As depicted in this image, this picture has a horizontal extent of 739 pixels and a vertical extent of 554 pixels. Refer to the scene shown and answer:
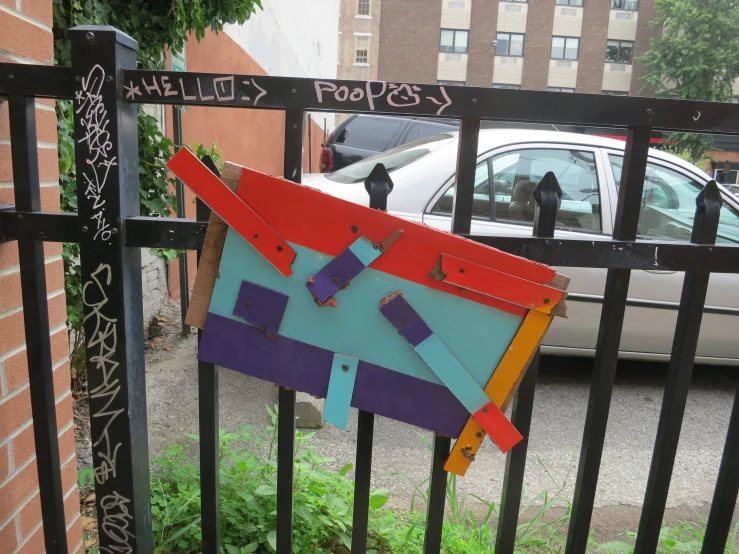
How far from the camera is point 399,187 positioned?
12.4ft

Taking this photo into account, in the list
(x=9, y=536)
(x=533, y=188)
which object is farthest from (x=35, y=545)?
(x=533, y=188)

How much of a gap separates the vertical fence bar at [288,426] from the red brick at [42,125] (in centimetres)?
67

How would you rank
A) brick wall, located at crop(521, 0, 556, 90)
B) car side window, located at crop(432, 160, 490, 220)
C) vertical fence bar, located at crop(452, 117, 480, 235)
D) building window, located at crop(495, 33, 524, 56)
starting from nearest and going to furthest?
vertical fence bar, located at crop(452, 117, 480, 235)
car side window, located at crop(432, 160, 490, 220)
brick wall, located at crop(521, 0, 556, 90)
building window, located at crop(495, 33, 524, 56)

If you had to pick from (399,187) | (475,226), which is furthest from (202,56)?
(475,226)

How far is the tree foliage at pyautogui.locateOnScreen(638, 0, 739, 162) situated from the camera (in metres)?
33.8

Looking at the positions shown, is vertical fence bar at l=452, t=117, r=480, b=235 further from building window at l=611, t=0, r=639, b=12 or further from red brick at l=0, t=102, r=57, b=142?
building window at l=611, t=0, r=639, b=12

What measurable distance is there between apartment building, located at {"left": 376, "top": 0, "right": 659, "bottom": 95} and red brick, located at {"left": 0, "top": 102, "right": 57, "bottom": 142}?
115 ft

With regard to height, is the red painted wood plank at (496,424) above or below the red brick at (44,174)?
below

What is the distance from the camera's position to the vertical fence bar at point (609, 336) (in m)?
1.33

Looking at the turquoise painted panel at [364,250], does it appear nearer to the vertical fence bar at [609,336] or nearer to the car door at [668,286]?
the vertical fence bar at [609,336]

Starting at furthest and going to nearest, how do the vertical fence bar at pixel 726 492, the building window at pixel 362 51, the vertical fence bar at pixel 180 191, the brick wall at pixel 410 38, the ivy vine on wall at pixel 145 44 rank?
the building window at pixel 362 51 → the brick wall at pixel 410 38 → the vertical fence bar at pixel 180 191 → the ivy vine on wall at pixel 145 44 → the vertical fence bar at pixel 726 492

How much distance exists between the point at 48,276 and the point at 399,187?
251 centimetres

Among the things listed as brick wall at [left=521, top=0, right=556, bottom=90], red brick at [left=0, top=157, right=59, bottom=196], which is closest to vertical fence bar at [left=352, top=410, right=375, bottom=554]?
red brick at [left=0, top=157, right=59, bottom=196]

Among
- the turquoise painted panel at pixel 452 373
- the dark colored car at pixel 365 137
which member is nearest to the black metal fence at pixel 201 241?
the turquoise painted panel at pixel 452 373
